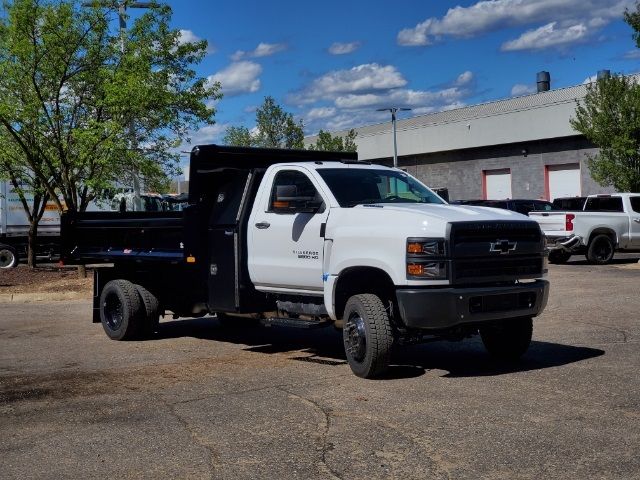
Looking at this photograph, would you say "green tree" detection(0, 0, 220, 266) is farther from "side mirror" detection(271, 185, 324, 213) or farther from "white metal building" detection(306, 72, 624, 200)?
"white metal building" detection(306, 72, 624, 200)

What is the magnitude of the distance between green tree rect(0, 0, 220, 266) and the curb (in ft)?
7.79

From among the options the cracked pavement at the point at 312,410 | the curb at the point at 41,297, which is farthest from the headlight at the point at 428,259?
the curb at the point at 41,297

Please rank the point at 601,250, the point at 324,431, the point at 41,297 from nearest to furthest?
the point at 324,431, the point at 41,297, the point at 601,250

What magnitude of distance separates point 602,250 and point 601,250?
0.12 ft

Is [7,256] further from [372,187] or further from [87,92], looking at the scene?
[372,187]

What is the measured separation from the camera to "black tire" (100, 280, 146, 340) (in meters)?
11.1

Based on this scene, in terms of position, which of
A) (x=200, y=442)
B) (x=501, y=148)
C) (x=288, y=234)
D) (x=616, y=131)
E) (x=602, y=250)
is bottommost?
(x=200, y=442)

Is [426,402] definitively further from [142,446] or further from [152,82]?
[152,82]

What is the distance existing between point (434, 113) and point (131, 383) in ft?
155

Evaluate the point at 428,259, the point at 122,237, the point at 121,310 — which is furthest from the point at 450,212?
the point at 122,237

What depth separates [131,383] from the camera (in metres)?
8.28

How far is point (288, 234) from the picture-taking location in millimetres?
9195

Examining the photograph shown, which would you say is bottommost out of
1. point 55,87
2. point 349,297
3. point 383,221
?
point 349,297

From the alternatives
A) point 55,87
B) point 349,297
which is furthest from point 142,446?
point 55,87
